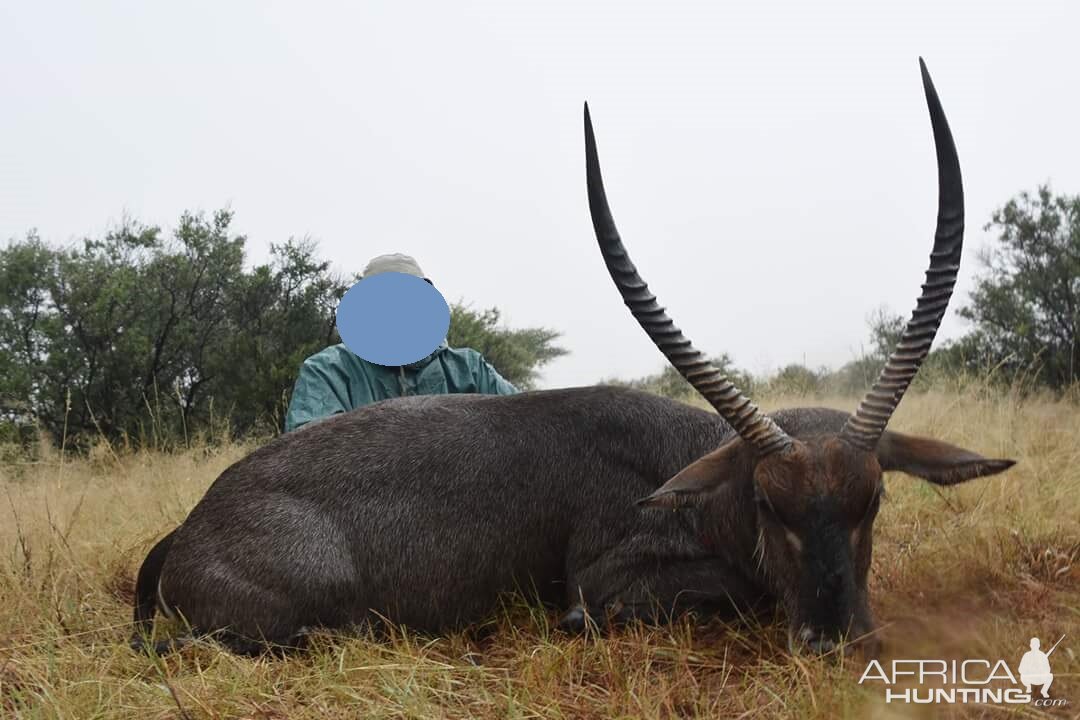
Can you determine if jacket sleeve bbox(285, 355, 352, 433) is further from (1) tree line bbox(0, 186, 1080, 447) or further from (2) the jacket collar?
(1) tree line bbox(0, 186, 1080, 447)

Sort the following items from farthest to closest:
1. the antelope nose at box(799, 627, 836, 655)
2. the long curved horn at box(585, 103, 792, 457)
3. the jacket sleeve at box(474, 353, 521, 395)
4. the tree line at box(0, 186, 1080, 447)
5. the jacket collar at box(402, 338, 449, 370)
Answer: the tree line at box(0, 186, 1080, 447) < the jacket sleeve at box(474, 353, 521, 395) < the jacket collar at box(402, 338, 449, 370) < the long curved horn at box(585, 103, 792, 457) < the antelope nose at box(799, 627, 836, 655)

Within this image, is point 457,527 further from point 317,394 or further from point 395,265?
point 395,265

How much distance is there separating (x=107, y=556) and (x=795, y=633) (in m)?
3.83

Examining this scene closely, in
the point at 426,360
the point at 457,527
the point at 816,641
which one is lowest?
the point at 816,641

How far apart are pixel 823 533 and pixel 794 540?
0.41 ft

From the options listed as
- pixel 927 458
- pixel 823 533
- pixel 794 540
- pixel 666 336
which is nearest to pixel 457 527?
pixel 666 336

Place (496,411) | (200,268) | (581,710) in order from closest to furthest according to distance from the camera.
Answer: (581,710), (496,411), (200,268)

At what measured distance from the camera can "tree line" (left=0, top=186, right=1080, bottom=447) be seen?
13.3m

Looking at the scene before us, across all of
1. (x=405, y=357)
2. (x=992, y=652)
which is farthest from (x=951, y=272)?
(x=405, y=357)

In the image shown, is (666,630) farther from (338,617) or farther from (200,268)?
(200,268)

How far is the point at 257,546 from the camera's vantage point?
3.45 meters

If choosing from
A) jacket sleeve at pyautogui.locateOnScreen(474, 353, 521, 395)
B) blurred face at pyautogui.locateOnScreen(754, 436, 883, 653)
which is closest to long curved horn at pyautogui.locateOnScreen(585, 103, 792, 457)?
blurred face at pyautogui.locateOnScreen(754, 436, 883, 653)

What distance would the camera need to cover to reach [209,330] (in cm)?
1501

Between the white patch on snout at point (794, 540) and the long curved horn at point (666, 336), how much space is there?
11.3 inches
